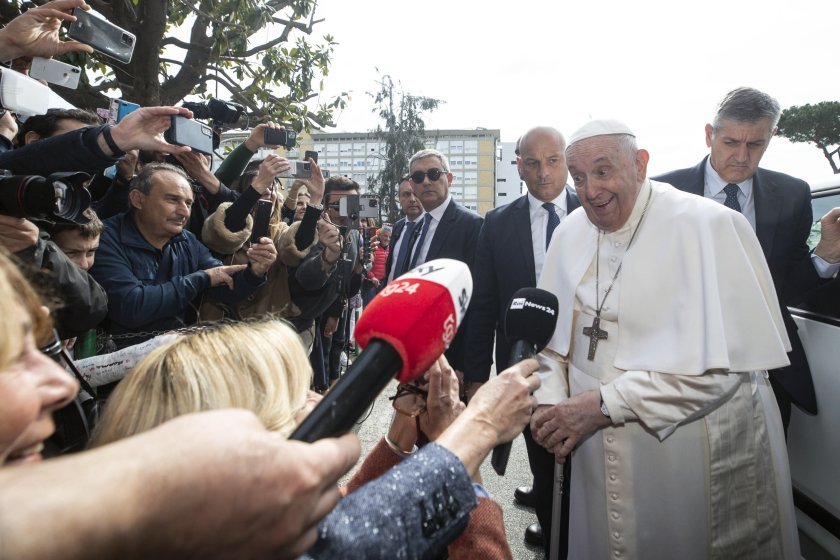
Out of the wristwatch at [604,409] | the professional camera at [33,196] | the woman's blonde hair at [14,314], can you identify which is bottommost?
the wristwatch at [604,409]

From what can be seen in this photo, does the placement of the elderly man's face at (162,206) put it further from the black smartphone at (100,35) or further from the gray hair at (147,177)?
the black smartphone at (100,35)

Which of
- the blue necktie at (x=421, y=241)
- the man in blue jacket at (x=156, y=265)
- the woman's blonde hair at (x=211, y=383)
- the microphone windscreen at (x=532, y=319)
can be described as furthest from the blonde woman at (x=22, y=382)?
the blue necktie at (x=421, y=241)

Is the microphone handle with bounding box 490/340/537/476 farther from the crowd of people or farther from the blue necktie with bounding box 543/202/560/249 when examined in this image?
the blue necktie with bounding box 543/202/560/249

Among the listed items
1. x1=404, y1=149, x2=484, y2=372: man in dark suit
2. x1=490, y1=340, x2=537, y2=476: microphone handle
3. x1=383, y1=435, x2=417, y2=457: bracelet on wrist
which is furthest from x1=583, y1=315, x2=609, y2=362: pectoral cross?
x1=404, y1=149, x2=484, y2=372: man in dark suit

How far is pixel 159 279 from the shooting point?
2.97m

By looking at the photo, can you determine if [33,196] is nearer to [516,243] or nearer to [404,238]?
[516,243]

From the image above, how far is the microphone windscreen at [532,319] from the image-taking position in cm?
178

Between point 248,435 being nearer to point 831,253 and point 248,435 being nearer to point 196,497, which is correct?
point 196,497

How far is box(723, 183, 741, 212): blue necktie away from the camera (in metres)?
2.93

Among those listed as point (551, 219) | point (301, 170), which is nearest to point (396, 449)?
point (551, 219)

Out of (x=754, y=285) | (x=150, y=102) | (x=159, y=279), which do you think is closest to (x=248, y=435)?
(x=754, y=285)

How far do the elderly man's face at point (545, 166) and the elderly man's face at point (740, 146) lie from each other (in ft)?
3.05

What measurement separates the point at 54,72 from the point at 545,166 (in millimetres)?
2778

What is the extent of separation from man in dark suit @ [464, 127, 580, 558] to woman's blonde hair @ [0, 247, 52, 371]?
2.81m
